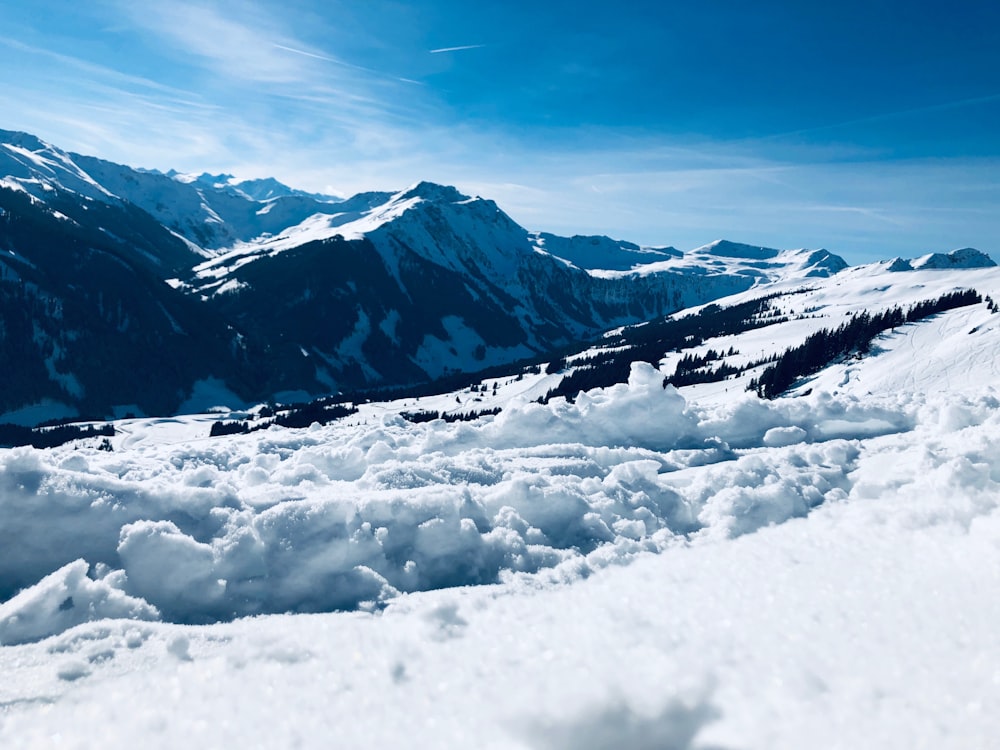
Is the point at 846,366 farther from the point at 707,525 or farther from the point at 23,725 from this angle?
the point at 23,725

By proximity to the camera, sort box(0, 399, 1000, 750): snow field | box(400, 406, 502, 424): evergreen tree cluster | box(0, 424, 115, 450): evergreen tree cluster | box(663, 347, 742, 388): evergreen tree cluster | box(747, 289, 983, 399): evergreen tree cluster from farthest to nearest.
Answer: box(400, 406, 502, 424): evergreen tree cluster → box(663, 347, 742, 388): evergreen tree cluster → box(0, 424, 115, 450): evergreen tree cluster → box(747, 289, 983, 399): evergreen tree cluster → box(0, 399, 1000, 750): snow field

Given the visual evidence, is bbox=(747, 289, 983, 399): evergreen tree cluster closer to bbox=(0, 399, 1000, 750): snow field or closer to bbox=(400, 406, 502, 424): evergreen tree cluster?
bbox=(400, 406, 502, 424): evergreen tree cluster

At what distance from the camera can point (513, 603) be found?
8906mm

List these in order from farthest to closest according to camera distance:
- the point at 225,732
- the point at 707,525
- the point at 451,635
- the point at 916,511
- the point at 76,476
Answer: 1. the point at 707,525
2. the point at 916,511
3. the point at 76,476
4. the point at 451,635
5. the point at 225,732

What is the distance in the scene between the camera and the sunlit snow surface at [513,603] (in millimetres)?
6168

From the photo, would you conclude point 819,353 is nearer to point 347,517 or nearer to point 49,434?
point 347,517

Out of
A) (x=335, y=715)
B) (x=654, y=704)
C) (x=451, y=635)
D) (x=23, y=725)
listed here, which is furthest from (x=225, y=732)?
(x=654, y=704)

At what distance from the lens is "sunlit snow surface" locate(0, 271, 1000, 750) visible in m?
6.17

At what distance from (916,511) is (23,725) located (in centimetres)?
1450

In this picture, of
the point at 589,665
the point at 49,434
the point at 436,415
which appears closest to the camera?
the point at 589,665

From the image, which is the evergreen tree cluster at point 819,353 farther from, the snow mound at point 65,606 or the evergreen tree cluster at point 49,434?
the evergreen tree cluster at point 49,434

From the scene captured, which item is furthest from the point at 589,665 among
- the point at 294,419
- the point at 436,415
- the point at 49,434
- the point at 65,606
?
the point at 49,434

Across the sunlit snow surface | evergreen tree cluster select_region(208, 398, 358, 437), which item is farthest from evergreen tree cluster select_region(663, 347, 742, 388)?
the sunlit snow surface

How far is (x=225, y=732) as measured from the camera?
19.6ft
